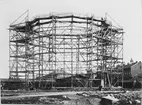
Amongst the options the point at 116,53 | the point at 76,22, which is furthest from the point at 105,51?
the point at 76,22

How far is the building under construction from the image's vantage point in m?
34.9

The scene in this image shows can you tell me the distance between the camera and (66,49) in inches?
1511

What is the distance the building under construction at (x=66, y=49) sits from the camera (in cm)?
3491

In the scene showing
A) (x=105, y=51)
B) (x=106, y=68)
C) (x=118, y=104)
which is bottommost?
(x=118, y=104)

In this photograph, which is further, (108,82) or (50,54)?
(108,82)

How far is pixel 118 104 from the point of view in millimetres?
20781

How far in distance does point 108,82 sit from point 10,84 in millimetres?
14901

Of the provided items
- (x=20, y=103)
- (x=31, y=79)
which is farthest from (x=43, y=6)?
(x=31, y=79)

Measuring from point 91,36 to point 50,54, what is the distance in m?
6.40

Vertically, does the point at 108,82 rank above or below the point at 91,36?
below

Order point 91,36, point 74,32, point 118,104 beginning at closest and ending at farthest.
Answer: point 118,104 < point 91,36 < point 74,32

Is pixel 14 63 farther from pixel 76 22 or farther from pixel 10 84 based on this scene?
pixel 76 22

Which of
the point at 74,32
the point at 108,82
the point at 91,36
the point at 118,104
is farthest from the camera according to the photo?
the point at 108,82

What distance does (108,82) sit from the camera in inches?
1560
